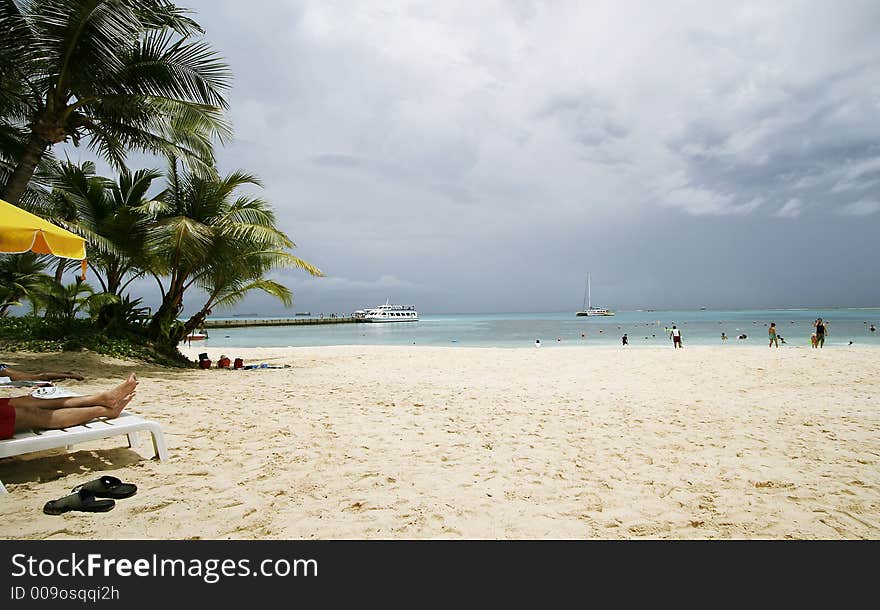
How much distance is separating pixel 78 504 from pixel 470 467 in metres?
2.65

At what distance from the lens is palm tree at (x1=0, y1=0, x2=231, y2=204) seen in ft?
23.8

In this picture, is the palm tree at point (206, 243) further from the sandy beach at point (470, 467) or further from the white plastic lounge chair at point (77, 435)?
the white plastic lounge chair at point (77, 435)

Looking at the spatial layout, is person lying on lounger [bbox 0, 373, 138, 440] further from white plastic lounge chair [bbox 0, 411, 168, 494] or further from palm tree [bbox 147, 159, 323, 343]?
palm tree [bbox 147, 159, 323, 343]

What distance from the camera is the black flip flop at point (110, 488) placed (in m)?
2.80

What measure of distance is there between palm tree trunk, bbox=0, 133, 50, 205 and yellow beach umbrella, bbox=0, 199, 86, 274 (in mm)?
4295

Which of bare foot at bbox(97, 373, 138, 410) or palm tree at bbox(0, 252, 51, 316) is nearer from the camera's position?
bare foot at bbox(97, 373, 138, 410)

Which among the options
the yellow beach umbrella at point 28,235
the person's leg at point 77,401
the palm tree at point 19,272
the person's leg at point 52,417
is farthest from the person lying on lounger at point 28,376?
the palm tree at point 19,272

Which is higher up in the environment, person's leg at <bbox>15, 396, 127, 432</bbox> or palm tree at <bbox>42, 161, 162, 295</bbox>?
palm tree at <bbox>42, 161, 162, 295</bbox>

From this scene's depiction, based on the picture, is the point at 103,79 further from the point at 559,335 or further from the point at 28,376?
the point at 559,335

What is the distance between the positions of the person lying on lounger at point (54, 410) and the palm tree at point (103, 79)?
595 cm

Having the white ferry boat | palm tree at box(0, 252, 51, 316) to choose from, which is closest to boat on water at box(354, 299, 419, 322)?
the white ferry boat

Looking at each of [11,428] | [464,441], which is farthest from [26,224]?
[464,441]

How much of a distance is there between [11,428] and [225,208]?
33.7 feet

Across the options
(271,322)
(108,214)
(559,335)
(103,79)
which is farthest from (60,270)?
(271,322)
